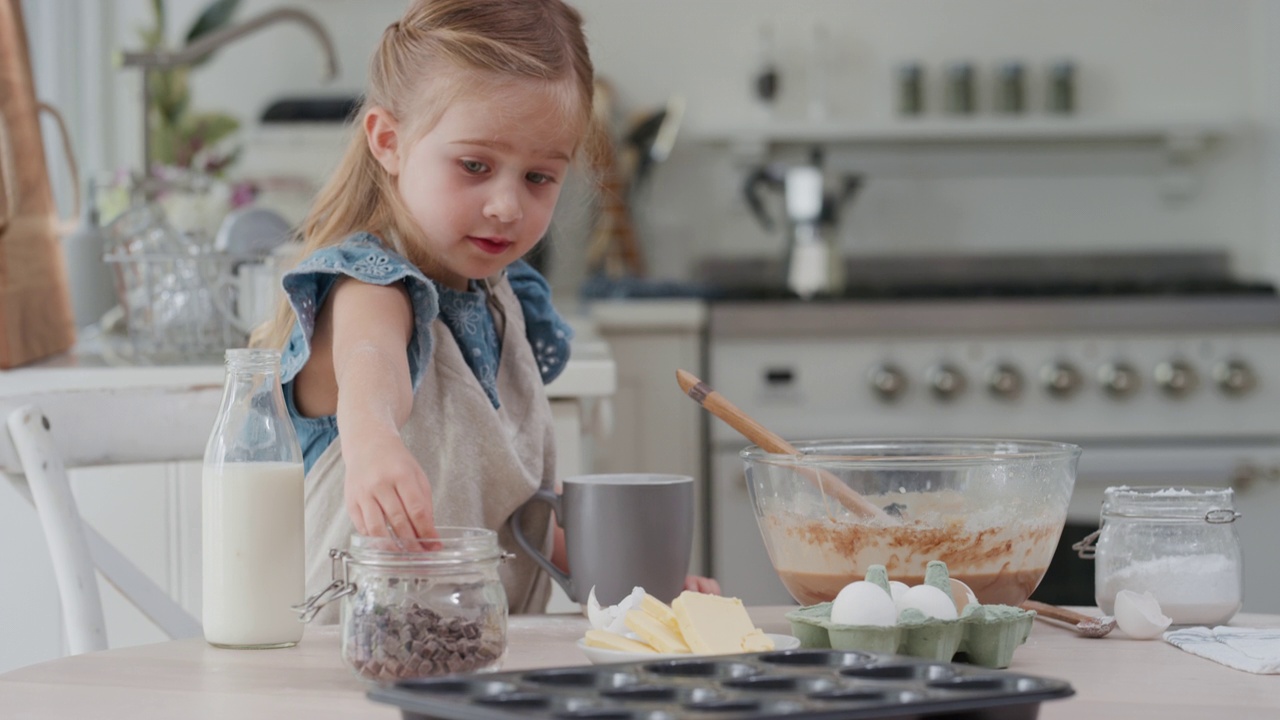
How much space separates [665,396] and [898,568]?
2015 mm

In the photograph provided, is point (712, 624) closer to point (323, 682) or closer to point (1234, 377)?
point (323, 682)

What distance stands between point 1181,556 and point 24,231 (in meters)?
1.41

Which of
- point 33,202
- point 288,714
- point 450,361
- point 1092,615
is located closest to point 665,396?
point 33,202

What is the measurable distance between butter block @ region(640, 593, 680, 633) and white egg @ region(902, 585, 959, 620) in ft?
0.36

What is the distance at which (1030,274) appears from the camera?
3.47 metres

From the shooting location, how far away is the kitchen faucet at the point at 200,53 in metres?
2.23

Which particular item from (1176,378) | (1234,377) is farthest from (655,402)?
(1234,377)

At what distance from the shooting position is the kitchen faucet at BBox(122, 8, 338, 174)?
2.23 metres

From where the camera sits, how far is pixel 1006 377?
9.14 feet

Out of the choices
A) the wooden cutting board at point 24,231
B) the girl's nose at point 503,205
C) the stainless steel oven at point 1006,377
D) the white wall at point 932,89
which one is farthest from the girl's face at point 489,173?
the white wall at point 932,89

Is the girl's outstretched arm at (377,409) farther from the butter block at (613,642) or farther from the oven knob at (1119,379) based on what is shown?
the oven knob at (1119,379)

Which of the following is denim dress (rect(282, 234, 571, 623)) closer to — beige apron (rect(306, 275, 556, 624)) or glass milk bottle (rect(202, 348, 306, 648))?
beige apron (rect(306, 275, 556, 624))

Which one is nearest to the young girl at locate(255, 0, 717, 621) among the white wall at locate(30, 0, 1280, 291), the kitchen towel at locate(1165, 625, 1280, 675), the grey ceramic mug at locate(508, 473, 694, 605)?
the grey ceramic mug at locate(508, 473, 694, 605)

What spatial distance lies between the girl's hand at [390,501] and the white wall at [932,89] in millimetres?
2709
